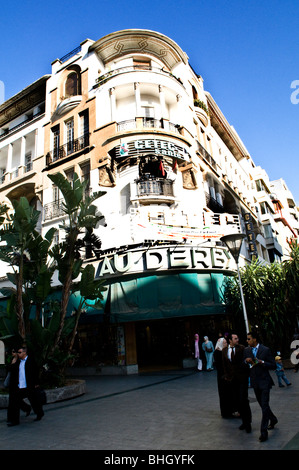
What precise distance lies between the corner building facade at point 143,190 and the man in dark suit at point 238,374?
8.93 metres

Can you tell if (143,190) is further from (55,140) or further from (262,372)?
(262,372)

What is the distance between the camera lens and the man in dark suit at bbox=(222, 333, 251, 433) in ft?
18.1

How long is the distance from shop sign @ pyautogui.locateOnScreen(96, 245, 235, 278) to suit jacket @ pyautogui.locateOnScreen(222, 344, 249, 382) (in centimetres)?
950

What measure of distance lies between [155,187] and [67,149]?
7957 millimetres

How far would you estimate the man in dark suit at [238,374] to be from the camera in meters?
5.51

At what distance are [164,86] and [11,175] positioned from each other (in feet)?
46.6

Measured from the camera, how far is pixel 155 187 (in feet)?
61.1

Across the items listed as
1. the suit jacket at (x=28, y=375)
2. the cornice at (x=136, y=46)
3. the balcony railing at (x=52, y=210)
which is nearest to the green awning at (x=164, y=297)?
the balcony railing at (x=52, y=210)

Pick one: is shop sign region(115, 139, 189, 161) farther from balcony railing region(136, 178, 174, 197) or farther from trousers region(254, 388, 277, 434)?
trousers region(254, 388, 277, 434)

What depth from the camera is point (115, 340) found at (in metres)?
16.7

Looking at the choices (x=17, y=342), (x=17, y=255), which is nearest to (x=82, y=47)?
(x=17, y=255)

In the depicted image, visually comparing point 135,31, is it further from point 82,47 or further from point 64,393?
point 64,393

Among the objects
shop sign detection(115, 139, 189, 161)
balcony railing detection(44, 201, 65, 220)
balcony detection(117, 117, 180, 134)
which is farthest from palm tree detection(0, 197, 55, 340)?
balcony detection(117, 117, 180, 134)

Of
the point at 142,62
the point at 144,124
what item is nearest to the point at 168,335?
the point at 144,124
